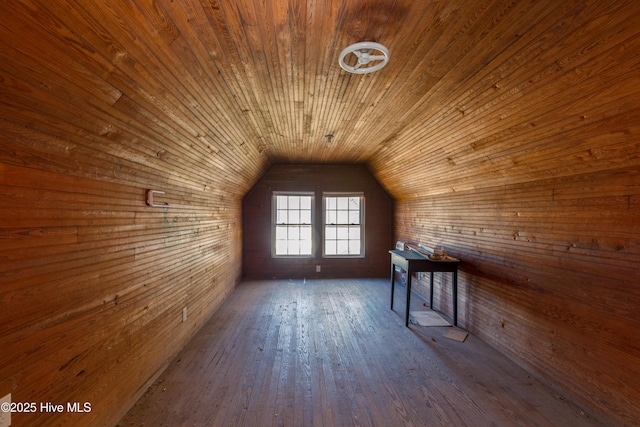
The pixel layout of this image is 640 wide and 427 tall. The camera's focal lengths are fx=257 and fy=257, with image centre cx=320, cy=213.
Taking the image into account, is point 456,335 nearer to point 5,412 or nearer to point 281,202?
point 5,412

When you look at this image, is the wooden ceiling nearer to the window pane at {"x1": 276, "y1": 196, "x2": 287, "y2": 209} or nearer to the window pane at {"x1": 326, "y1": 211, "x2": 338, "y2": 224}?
the window pane at {"x1": 276, "y1": 196, "x2": 287, "y2": 209}

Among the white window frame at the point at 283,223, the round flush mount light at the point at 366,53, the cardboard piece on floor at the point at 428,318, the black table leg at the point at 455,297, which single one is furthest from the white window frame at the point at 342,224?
the round flush mount light at the point at 366,53

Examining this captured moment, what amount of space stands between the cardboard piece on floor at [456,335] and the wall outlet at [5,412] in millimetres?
3521

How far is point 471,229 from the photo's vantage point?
10.7ft

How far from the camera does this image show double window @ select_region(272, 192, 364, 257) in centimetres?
579

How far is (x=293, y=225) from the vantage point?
5.82 meters

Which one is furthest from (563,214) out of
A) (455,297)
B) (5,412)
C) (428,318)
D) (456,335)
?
(5,412)

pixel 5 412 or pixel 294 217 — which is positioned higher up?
pixel 294 217

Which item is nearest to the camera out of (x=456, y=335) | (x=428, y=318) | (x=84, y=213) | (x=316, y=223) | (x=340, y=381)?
(x=84, y=213)

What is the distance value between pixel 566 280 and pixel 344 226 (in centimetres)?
409

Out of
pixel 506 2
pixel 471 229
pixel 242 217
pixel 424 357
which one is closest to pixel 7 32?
pixel 506 2

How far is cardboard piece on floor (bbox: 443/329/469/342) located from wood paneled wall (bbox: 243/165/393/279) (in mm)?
2680

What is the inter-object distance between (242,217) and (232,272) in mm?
1296

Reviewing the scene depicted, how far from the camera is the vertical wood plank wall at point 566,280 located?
174cm
